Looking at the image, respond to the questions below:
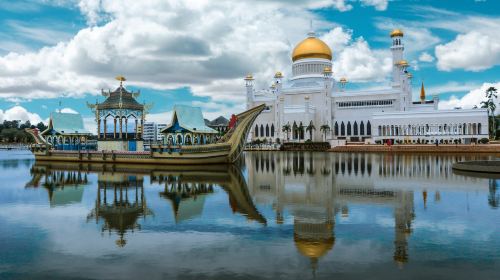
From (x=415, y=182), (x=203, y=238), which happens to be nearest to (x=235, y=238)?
(x=203, y=238)

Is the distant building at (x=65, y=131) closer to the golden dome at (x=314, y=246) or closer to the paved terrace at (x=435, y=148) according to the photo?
the paved terrace at (x=435, y=148)

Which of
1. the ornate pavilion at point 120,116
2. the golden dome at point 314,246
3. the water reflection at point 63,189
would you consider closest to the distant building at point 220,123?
the ornate pavilion at point 120,116

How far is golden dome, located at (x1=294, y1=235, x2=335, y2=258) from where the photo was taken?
809 cm

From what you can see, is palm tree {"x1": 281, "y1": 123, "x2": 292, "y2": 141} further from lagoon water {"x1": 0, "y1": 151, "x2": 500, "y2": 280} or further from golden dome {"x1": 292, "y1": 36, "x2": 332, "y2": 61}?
lagoon water {"x1": 0, "y1": 151, "x2": 500, "y2": 280}

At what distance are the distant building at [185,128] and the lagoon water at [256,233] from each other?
16.4m

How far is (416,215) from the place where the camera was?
38.5ft

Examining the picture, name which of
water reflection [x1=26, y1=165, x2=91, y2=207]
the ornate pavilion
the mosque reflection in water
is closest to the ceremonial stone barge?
the ornate pavilion

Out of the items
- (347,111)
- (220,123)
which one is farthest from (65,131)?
(220,123)

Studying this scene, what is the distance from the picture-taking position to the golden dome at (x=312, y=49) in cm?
8219

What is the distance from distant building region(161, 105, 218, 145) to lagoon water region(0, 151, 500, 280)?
1644cm

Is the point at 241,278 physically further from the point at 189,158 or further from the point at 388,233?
the point at 189,158

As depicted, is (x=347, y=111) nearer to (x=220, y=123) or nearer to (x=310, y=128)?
(x=310, y=128)

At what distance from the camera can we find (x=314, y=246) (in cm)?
860

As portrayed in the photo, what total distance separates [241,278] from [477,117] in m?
67.3
